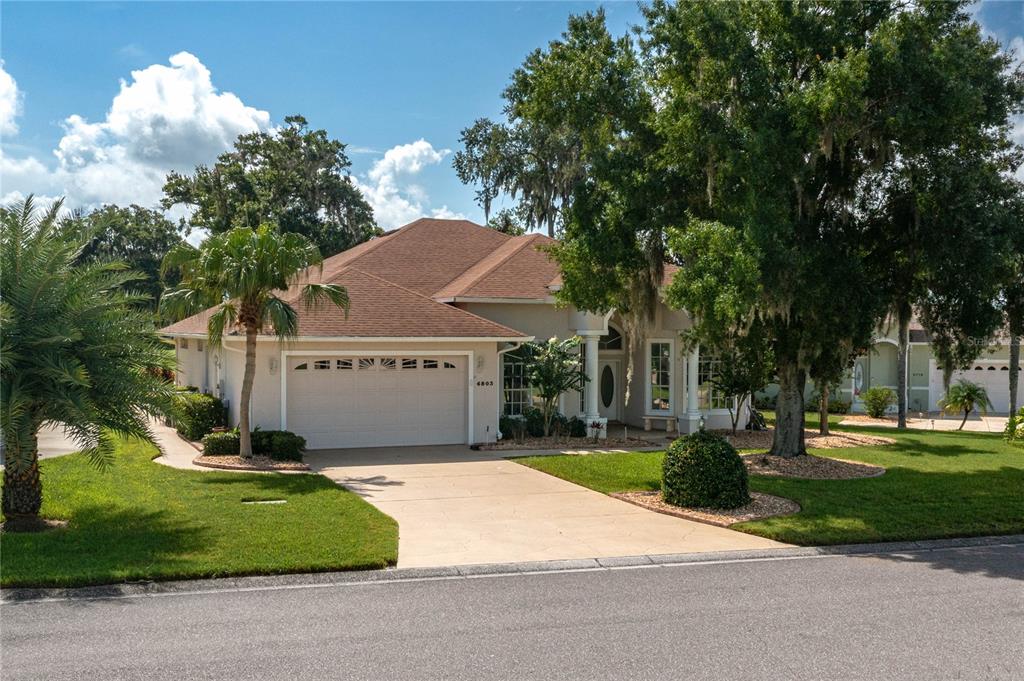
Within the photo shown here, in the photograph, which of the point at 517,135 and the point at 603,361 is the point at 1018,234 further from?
the point at 517,135

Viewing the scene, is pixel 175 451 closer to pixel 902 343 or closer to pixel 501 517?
pixel 501 517

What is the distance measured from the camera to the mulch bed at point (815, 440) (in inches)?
820

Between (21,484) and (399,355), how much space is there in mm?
9553

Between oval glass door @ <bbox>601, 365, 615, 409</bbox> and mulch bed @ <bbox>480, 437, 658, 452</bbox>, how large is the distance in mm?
3506

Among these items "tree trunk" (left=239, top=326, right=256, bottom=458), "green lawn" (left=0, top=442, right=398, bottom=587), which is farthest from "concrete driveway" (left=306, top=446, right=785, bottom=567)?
"tree trunk" (left=239, top=326, right=256, bottom=458)

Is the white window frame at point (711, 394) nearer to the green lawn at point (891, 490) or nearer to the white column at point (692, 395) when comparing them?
the white column at point (692, 395)

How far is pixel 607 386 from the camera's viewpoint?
2467 centimetres

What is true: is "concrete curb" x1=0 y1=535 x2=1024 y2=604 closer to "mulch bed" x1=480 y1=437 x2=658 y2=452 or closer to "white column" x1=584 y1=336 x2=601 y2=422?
"mulch bed" x1=480 y1=437 x2=658 y2=452

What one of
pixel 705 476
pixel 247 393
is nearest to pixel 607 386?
pixel 247 393

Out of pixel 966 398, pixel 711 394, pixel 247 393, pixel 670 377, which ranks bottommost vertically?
pixel 966 398

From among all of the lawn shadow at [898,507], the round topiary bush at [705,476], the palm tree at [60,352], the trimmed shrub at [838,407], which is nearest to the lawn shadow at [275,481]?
the palm tree at [60,352]

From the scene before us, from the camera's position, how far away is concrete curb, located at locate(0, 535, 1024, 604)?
8352 millimetres

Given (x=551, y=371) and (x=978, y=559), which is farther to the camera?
(x=551, y=371)

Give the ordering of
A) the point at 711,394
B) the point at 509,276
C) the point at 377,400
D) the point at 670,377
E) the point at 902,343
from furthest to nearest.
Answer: the point at 711,394
the point at 670,377
the point at 509,276
the point at 902,343
the point at 377,400
